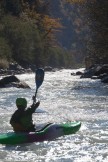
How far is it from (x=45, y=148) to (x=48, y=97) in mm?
9630

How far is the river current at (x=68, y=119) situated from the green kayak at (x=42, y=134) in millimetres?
139

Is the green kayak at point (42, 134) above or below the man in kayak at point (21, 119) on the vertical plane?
below

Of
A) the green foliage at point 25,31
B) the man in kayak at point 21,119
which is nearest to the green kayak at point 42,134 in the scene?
the man in kayak at point 21,119

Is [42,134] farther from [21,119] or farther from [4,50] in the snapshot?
[4,50]

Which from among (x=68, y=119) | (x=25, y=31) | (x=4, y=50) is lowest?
(x=4, y=50)

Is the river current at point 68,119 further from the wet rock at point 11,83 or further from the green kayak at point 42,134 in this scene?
the wet rock at point 11,83

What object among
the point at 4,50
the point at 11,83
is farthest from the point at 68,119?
the point at 4,50

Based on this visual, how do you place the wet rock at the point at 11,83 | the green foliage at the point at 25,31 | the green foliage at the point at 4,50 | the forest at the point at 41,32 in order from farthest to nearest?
the green foliage at the point at 25,31, the green foliage at the point at 4,50, the forest at the point at 41,32, the wet rock at the point at 11,83

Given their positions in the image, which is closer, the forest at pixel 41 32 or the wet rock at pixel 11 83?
the wet rock at pixel 11 83

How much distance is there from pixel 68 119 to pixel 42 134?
124 inches

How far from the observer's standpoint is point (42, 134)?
10.2 metres

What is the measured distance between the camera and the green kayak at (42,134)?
9.75 meters

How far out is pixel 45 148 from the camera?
31.1ft

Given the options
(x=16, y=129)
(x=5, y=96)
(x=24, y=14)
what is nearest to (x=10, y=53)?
(x=24, y=14)
